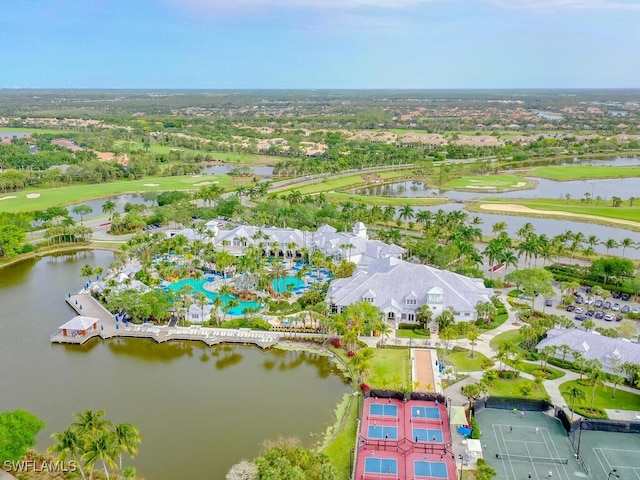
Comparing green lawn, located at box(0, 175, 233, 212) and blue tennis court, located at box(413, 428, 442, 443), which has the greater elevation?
green lawn, located at box(0, 175, 233, 212)

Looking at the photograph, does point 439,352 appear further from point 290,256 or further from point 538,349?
point 290,256

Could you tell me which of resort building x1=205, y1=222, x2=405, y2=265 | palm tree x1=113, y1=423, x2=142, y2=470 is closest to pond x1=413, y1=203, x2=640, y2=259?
resort building x1=205, y1=222, x2=405, y2=265

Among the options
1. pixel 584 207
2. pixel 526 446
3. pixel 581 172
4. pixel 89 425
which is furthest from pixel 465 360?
pixel 581 172

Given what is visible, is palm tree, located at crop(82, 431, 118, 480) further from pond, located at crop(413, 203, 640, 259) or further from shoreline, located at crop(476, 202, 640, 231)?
shoreline, located at crop(476, 202, 640, 231)

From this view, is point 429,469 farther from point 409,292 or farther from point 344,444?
point 409,292

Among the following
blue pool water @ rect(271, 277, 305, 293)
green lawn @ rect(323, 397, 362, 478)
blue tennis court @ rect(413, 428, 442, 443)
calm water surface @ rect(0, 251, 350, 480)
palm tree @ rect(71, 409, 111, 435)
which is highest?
palm tree @ rect(71, 409, 111, 435)
